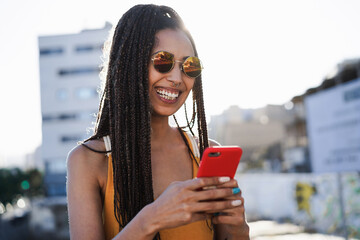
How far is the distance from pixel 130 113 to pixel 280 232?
566 inches

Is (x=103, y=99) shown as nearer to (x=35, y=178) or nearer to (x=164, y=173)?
(x=164, y=173)

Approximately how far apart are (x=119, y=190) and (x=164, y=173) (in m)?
0.33

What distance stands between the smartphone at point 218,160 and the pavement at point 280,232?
10.7m

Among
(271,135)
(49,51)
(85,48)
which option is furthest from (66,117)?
(271,135)

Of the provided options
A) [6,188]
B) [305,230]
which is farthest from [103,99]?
[6,188]

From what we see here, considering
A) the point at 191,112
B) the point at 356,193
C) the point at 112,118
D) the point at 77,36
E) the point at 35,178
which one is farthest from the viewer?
the point at 35,178

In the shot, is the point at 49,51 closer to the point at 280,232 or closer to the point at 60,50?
the point at 60,50

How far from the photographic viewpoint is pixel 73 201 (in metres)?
1.72

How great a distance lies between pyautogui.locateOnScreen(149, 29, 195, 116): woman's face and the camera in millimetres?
1929

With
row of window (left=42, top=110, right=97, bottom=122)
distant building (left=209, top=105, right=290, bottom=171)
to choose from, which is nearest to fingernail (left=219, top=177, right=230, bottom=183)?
row of window (left=42, top=110, right=97, bottom=122)

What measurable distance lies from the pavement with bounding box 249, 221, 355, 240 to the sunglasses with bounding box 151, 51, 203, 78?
10.5 m

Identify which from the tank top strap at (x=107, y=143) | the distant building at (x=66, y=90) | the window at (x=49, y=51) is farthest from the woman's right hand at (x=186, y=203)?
the window at (x=49, y=51)

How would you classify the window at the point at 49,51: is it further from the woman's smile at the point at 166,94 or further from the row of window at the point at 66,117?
the woman's smile at the point at 166,94

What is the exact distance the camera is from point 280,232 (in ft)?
49.3
